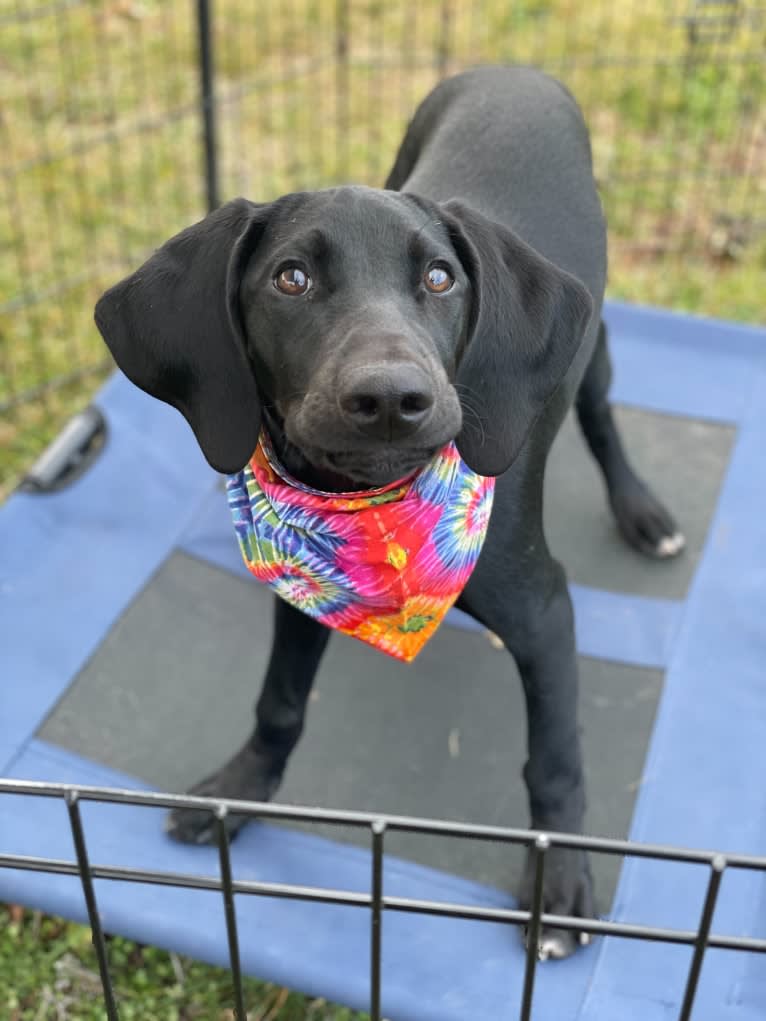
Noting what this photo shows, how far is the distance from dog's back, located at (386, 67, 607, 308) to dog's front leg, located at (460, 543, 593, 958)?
2.06 ft

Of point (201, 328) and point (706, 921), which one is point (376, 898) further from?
point (201, 328)

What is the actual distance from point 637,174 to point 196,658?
2.78m

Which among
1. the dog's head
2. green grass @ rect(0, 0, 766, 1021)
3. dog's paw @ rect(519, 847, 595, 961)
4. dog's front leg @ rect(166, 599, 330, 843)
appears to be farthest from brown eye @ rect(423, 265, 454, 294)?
green grass @ rect(0, 0, 766, 1021)

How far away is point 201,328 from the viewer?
1693mm

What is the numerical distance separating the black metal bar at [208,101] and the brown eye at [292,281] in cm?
219

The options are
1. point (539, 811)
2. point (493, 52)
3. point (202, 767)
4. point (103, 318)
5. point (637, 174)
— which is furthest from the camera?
point (493, 52)

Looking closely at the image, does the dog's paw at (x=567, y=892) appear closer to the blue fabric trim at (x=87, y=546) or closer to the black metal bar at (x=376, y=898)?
the black metal bar at (x=376, y=898)

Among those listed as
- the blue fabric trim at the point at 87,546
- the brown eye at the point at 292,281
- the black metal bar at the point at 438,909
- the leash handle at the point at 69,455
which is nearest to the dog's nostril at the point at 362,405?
the brown eye at the point at 292,281

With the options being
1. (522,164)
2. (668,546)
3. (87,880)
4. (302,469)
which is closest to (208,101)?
(522,164)

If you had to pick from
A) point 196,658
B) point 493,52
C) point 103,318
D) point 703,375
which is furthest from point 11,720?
point 493,52

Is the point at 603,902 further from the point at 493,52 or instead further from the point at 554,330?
the point at 493,52

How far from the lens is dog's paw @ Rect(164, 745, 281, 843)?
2.25 m

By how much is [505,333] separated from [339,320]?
298 mm

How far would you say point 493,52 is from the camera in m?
5.16
